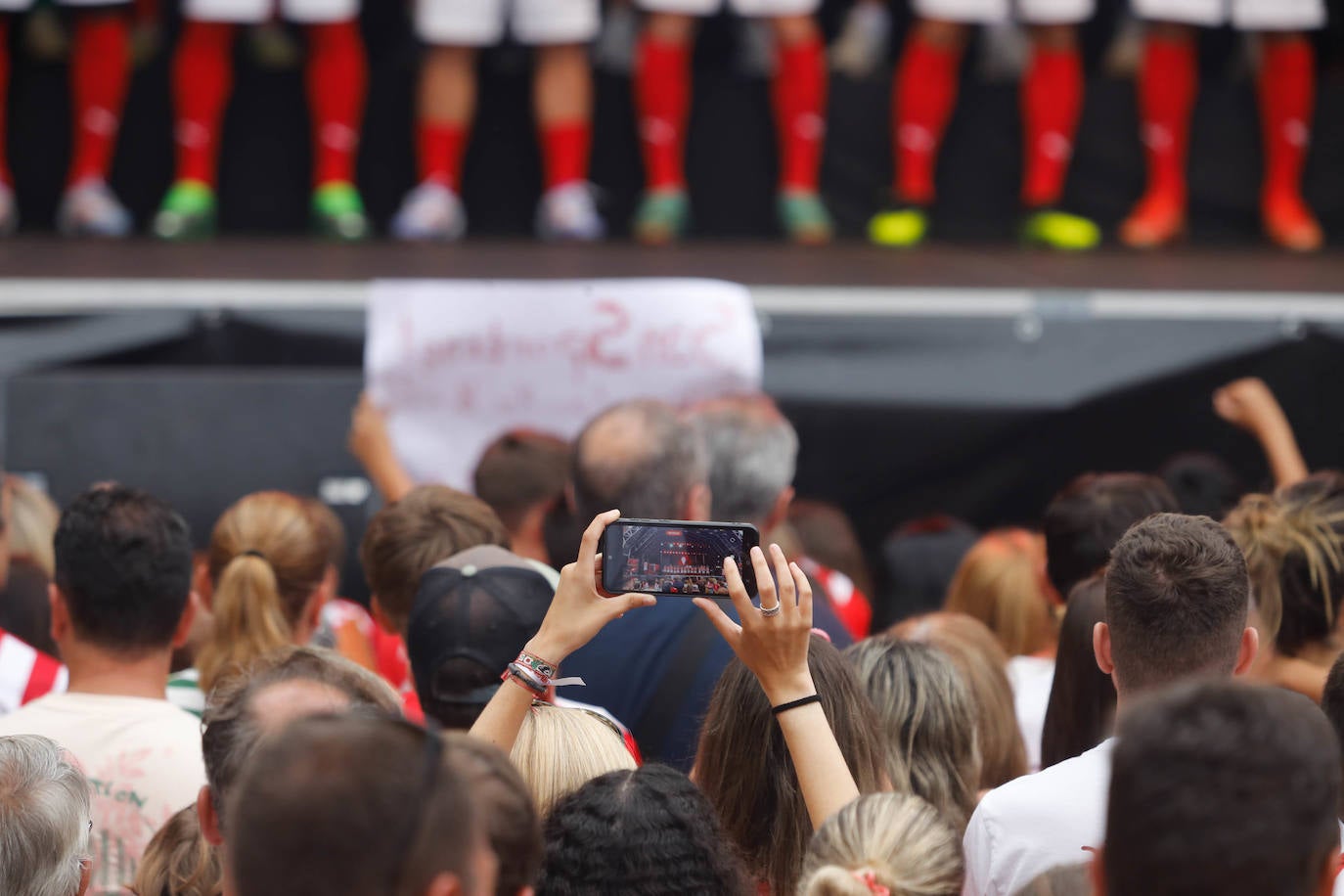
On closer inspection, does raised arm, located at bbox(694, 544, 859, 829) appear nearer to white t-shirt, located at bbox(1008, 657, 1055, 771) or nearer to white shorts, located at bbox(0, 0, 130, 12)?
white t-shirt, located at bbox(1008, 657, 1055, 771)

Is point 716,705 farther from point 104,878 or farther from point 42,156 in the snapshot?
point 42,156

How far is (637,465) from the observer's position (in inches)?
95.7

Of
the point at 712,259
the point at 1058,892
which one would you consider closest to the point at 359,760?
the point at 1058,892

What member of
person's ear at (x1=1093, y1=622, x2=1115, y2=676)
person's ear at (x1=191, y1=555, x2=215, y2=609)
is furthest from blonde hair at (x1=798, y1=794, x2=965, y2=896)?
person's ear at (x1=191, y1=555, x2=215, y2=609)

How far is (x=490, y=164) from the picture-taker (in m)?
5.82

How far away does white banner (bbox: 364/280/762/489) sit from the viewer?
13.5ft

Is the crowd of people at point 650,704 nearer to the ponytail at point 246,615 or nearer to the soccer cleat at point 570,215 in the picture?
the ponytail at point 246,615

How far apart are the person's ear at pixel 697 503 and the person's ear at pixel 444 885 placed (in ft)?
4.22

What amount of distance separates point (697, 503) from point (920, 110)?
138 inches

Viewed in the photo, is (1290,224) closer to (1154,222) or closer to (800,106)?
(1154,222)

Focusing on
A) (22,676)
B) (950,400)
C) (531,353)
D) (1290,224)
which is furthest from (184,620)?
(1290,224)

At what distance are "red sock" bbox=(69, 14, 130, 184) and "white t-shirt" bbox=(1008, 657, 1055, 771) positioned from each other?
4.01 meters

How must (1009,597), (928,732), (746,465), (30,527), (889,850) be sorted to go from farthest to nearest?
1. (30,527)
2. (1009,597)
3. (746,465)
4. (928,732)
5. (889,850)

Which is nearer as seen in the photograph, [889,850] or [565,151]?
[889,850]
